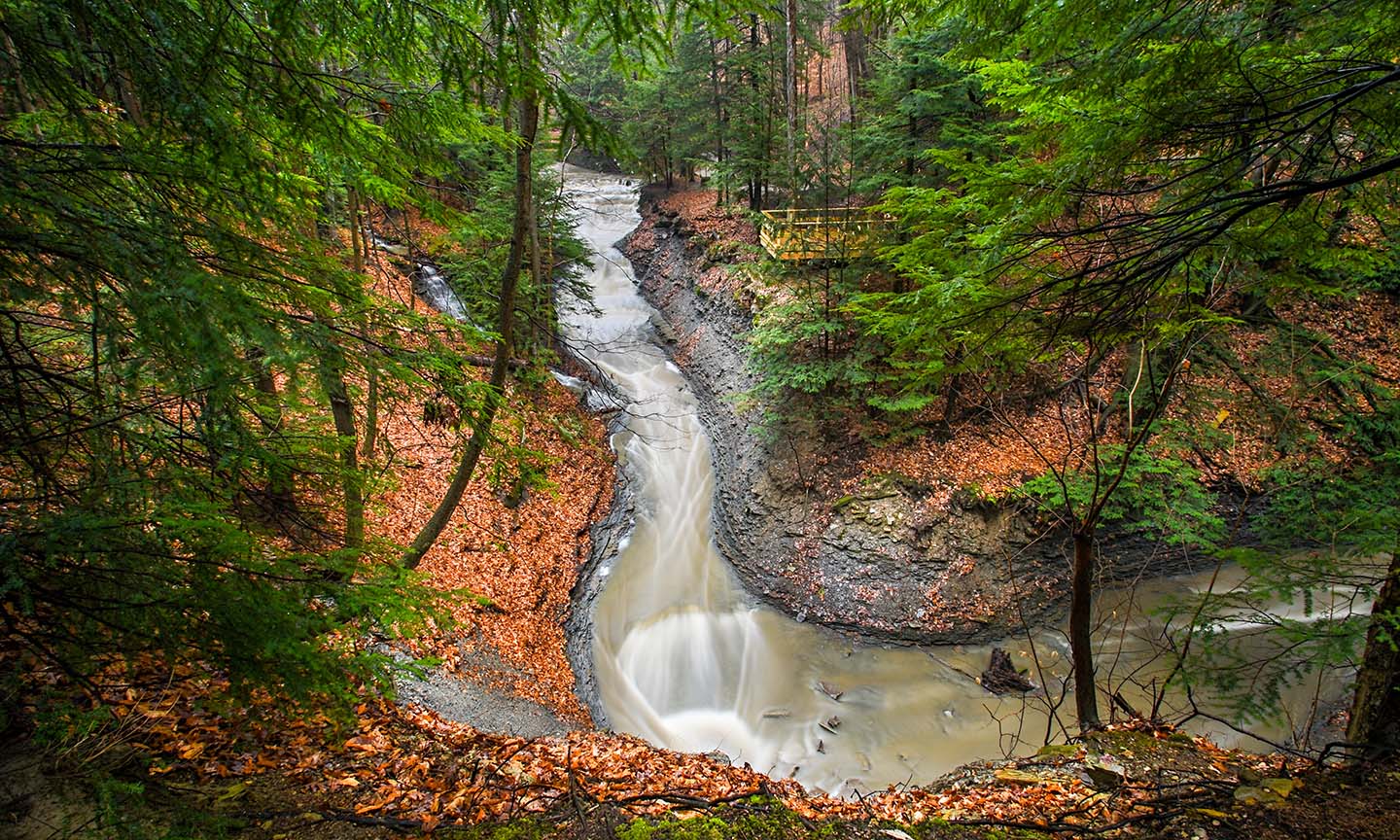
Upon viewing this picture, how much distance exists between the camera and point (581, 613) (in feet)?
33.9

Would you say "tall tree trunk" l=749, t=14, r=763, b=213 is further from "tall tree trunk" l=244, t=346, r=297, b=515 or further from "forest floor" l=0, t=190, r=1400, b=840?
"tall tree trunk" l=244, t=346, r=297, b=515

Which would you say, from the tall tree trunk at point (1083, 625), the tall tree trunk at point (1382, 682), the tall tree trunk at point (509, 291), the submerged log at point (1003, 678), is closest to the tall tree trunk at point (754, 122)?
the tall tree trunk at point (509, 291)

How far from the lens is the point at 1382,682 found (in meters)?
3.82

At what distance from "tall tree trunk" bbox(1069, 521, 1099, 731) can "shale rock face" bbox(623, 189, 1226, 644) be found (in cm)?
326

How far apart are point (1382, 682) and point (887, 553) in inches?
269

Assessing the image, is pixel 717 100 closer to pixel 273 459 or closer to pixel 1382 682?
pixel 273 459

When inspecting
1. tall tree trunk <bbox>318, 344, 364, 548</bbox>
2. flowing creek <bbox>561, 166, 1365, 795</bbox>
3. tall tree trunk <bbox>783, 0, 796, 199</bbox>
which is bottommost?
flowing creek <bbox>561, 166, 1365, 795</bbox>

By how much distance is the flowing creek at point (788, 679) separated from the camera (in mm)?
7926

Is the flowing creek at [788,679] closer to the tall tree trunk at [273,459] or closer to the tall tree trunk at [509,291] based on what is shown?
the tall tree trunk at [509,291]

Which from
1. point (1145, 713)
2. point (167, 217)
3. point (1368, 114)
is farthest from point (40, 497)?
point (1145, 713)

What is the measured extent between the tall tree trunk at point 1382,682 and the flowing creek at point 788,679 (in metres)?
2.75

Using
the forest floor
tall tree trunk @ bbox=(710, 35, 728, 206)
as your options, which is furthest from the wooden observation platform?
the forest floor

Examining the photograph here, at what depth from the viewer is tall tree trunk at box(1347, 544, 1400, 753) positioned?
3.54 m

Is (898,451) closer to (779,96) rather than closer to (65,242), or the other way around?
(65,242)
